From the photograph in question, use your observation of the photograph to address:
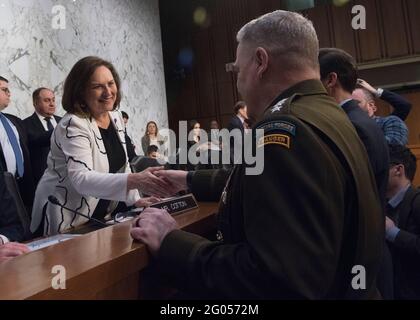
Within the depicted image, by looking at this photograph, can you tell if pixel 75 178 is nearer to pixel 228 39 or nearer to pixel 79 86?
pixel 79 86

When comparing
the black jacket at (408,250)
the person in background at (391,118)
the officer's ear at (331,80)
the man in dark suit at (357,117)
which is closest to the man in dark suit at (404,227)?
the black jacket at (408,250)

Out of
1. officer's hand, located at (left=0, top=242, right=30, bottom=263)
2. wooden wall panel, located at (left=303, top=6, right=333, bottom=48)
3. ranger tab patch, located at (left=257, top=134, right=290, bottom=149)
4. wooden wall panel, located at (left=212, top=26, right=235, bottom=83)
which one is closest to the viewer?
ranger tab patch, located at (left=257, top=134, right=290, bottom=149)

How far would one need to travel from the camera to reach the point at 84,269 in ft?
2.43

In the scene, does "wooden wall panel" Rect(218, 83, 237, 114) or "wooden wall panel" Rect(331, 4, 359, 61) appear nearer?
"wooden wall panel" Rect(331, 4, 359, 61)

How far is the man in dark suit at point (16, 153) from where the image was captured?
3.49m

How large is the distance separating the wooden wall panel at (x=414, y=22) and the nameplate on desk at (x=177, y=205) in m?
7.48

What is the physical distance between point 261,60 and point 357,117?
763mm

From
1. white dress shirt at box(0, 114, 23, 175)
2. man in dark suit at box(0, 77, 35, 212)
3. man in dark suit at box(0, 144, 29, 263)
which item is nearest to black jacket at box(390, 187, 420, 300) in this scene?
man in dark suit at box(0, 144, 29, 263)

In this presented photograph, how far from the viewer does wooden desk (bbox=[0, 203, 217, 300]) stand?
0.68 meters

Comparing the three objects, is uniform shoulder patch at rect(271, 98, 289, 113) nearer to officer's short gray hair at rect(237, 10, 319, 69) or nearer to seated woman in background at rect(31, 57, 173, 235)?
officer's short gray hair at rect(237, 10, 319, 69)

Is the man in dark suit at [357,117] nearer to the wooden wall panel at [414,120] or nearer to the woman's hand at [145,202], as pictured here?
the woman's hand at [145,202]

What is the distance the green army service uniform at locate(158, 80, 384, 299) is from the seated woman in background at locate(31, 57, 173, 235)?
2.87 feet
